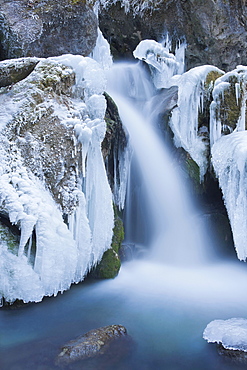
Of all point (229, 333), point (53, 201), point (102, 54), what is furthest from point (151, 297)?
point (102, 54)

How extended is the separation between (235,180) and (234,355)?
120 inches

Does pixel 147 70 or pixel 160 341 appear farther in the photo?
pixel 147 70

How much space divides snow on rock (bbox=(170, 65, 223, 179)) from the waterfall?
0.46 m

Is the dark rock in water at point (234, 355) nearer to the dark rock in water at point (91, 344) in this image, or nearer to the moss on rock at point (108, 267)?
the dark rock in water at point (91, 344)

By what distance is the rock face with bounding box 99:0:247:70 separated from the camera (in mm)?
10867

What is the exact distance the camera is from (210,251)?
6781mm

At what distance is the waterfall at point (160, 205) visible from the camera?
6.75m

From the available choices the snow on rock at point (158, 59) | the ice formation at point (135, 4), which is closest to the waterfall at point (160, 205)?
the snow on rock at point (158, 59)

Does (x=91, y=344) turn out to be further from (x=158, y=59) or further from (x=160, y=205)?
(x=158, y=59)

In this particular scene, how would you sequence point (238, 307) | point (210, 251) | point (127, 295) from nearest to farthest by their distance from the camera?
point (238, 307) < point (127, 295) < point (210, 251)

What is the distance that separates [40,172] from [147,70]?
7211 millimetres

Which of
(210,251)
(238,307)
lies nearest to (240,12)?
(210,251)

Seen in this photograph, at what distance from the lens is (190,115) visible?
7.27 metres

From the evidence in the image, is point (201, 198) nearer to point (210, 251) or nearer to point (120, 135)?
point (210, 251)
